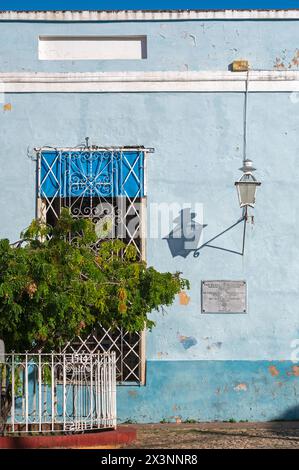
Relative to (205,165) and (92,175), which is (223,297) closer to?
(205,165)

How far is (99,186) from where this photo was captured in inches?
596

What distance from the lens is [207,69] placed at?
15.1 metres

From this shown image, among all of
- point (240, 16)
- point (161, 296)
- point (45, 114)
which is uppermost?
point (240, 16)

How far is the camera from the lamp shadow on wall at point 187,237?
1496 centimetres

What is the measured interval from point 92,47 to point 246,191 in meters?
3.26

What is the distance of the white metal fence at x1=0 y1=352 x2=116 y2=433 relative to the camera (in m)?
11.2

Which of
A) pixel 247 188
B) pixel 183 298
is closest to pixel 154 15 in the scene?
pixel 247 188

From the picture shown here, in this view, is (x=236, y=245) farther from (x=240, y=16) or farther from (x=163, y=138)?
(x=240, y=16)

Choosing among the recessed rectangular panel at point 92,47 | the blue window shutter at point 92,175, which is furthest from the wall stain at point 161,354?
the recessed rectangular panel at point 92,47

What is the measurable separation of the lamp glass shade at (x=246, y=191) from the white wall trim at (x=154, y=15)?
8.47 feet

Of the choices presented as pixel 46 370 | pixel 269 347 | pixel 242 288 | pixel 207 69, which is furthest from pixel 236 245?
pixel 46 370

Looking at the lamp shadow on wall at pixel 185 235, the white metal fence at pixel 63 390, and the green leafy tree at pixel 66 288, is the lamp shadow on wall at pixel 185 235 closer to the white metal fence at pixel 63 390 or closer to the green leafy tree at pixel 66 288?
the green leafy tree at pixel 66 288

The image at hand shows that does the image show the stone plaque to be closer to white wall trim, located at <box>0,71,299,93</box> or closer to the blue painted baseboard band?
the blue painted baseboard band
